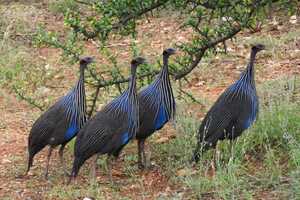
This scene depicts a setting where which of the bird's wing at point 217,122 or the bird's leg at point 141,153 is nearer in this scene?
the bird's wing at point 217,122

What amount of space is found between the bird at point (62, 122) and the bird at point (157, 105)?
0.50 meters

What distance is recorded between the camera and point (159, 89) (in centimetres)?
581

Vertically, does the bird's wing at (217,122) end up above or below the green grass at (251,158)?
above

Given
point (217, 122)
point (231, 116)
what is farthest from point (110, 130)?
point (231, 116)

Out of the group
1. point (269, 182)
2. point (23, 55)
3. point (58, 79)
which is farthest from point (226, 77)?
point (269, 182)

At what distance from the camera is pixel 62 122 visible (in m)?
5.68

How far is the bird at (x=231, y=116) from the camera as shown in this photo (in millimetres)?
5516

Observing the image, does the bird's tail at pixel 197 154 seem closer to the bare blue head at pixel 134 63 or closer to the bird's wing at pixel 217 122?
the bird's wing at pixel 217 122

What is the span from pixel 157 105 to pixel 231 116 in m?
0.65

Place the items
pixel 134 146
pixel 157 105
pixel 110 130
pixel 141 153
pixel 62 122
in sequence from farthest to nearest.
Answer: pixel 134 146 < pixel 141 153 < pixel 157 105 < pixel 62 122 < pixel 110 130

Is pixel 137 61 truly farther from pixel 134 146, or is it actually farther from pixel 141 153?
pixel 134 146

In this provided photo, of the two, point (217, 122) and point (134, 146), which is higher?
point (217, 122)

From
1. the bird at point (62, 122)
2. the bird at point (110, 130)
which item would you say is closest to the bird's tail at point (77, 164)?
the bird at point (110, 130)

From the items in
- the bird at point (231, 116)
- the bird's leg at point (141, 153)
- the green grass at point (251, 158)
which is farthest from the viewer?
the bird's leg at point (141, 153)
